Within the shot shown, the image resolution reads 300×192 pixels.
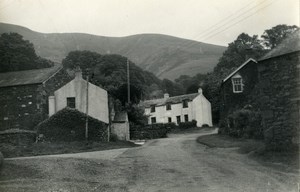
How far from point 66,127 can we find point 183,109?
3550 centimetres

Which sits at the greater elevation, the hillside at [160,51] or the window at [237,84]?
the hillside at [160,51]

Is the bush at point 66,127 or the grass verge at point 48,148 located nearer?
the grass verge at point 48,148

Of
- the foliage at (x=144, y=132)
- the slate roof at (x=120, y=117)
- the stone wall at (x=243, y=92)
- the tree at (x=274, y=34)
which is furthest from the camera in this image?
the tree at (x=274, y=34)

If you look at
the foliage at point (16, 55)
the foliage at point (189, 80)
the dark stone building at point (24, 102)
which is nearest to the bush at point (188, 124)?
the foliage at point (16, 55)

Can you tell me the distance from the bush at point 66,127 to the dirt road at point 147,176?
51.8ft

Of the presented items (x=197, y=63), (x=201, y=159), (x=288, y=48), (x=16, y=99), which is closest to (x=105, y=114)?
(x=16, y=99)

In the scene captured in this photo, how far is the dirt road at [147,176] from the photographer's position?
12000 mm

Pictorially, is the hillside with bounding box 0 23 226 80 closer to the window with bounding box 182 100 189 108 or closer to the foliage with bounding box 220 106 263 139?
the window with bounding box 182 100 189 108

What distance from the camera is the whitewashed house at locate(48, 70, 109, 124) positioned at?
122ft

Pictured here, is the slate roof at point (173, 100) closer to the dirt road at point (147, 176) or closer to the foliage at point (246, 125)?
the foliage at point (246, 125)

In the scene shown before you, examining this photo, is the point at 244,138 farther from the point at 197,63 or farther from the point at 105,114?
the point at 197,63

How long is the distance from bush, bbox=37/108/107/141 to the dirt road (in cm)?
1578

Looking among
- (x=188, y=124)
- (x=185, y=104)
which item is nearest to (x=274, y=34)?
(x=185, y=104)

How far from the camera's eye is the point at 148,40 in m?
161
